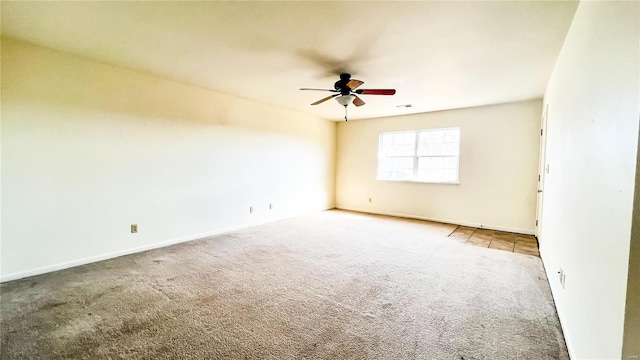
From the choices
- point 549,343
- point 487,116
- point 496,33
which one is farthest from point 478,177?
point 549,343

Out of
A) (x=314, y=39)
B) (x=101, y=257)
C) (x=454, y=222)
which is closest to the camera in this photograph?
(x=314, y=39)

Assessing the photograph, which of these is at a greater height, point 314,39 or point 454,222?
point 314,39

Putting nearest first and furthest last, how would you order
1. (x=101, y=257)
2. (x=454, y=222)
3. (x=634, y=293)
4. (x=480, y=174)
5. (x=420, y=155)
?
(x=634, y=293) < (x=101, y=257) < (x=480, y=174) < (x=454, y=222) < (x=420, y=155)

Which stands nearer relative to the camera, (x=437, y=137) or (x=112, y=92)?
(x=112, y=92)

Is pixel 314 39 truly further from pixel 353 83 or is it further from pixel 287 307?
pixel 287 307

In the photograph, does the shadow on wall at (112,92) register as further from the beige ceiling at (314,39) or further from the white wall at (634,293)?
the white wall at (634,293)

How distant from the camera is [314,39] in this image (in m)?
2.51

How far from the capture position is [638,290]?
90 centimetres

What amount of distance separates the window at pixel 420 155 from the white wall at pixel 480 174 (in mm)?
142

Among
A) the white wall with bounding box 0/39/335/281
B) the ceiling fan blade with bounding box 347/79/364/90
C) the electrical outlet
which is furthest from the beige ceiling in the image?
the electrical outlet

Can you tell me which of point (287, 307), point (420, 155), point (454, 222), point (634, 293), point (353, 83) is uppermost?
point (353, 83)

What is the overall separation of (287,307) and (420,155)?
15.8ft

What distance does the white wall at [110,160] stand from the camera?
271cm

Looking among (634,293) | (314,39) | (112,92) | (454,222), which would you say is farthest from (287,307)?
(454,222)
